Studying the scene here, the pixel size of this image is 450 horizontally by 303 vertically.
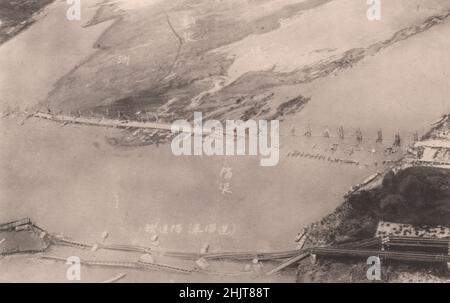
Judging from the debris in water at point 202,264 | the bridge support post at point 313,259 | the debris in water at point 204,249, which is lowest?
the debris in water at point 202,264

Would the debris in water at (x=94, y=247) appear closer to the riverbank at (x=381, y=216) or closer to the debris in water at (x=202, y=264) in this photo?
the debris in water at (x=202, y=264)

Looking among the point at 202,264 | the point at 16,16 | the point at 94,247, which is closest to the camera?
the point at 202,264

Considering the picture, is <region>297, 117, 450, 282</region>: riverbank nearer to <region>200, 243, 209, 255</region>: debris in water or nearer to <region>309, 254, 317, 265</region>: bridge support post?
<region>309, 254, 317, 265</region>: bridge support post

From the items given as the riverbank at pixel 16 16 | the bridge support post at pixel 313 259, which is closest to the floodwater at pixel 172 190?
the bridge support post at pixel 313 259

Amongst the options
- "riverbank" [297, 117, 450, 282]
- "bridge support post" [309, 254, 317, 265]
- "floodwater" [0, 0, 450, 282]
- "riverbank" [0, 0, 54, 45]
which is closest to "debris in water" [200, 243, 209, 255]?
"floodwater" [0, 0, 450, 282]

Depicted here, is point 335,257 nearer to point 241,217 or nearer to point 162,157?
point 241,217

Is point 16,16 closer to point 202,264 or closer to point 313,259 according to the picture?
point 202,264

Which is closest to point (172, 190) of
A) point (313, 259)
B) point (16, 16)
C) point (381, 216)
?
point (313, 259)

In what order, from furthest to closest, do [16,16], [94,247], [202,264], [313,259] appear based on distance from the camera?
[16,16] → [94,247] → [202,264] → [313,259]
